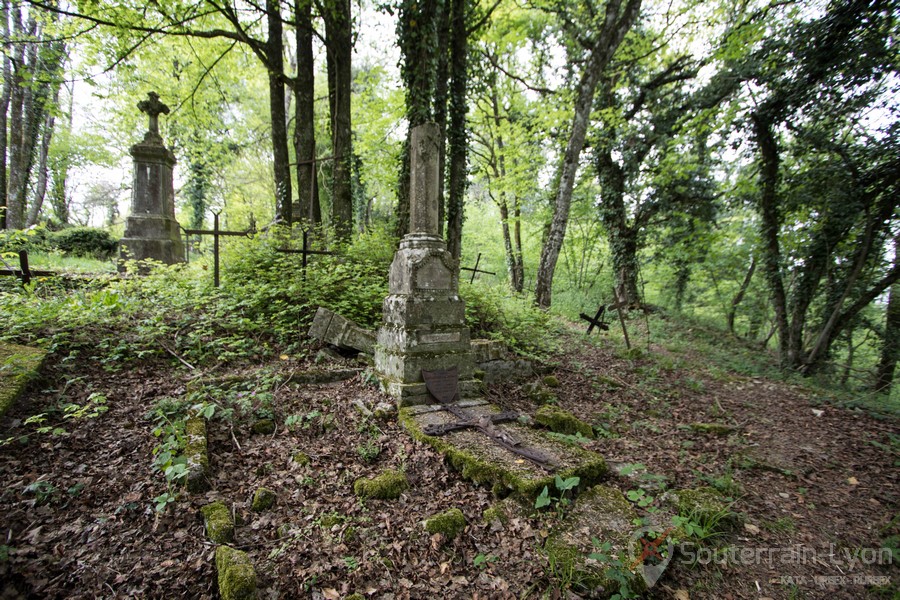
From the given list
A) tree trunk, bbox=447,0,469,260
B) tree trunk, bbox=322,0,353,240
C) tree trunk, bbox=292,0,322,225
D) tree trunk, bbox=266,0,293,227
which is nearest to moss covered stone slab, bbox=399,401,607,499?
tree trunk, bbox=447,0,469,260

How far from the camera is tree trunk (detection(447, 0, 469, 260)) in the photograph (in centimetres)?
791

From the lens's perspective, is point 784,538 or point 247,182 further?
point 247,182

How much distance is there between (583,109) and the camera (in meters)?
8.50

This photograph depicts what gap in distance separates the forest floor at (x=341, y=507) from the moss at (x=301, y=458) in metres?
0.06

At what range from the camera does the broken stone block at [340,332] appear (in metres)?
5.50

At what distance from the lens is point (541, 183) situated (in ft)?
50.1

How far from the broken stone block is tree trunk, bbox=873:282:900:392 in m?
9.24

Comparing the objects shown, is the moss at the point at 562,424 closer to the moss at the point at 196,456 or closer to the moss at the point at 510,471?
the moss at the point at 510,471

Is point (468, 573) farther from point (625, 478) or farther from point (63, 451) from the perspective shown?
point (63, 451)

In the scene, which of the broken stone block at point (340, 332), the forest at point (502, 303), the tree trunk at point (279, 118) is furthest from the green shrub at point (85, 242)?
the broken stone block at point (340, 332)

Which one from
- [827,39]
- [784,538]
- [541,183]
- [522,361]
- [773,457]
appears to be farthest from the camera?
[541,183]

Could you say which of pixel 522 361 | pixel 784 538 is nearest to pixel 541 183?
pixel 522 361

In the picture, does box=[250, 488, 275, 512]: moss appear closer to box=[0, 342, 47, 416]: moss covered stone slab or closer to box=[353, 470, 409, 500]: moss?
box=[353, 470, 409, 500]: moss

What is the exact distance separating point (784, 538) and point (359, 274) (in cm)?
620
